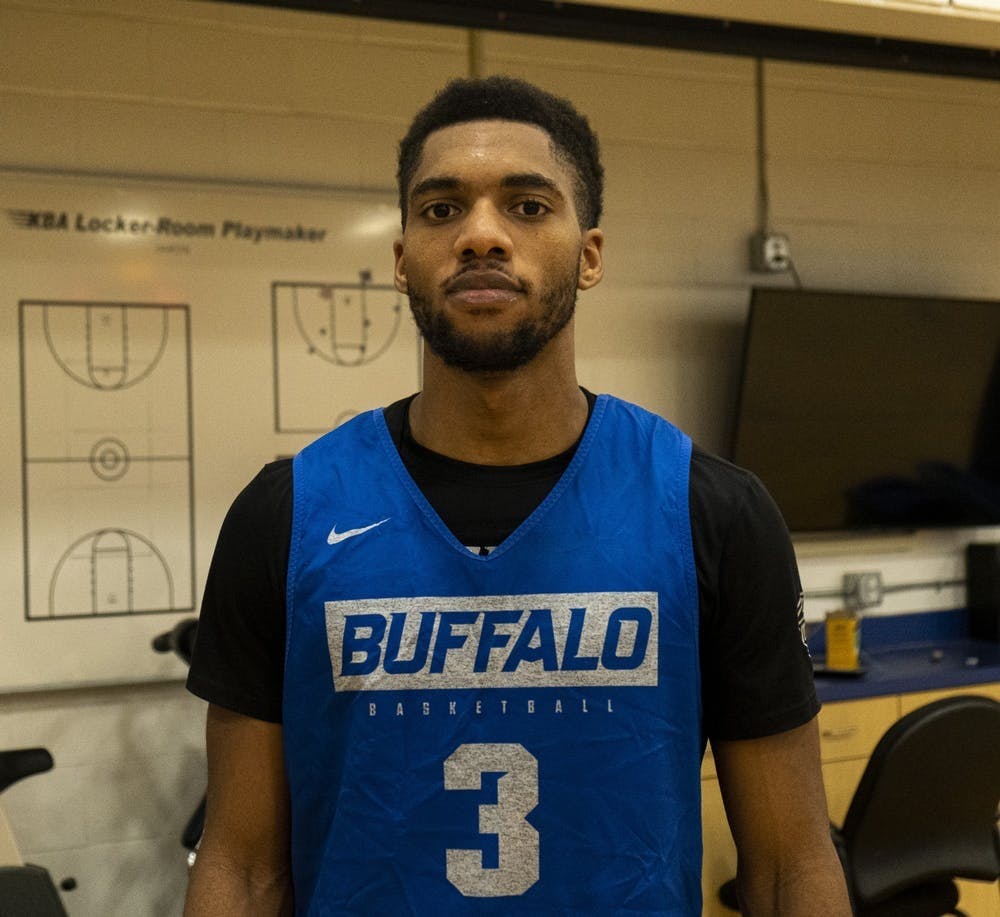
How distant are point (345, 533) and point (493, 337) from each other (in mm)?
245

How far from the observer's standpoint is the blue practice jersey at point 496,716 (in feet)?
3.63

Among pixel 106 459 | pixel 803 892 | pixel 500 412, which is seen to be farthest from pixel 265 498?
pixel 106 459

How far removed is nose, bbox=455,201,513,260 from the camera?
1.11m

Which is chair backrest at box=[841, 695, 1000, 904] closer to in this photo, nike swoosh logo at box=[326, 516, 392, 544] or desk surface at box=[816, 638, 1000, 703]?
desk surface at box=[816, 638, 1000, 703]

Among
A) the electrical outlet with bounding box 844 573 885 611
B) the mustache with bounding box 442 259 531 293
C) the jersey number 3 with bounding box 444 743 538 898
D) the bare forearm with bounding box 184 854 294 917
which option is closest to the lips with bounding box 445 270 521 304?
the mustache with bounding box 442 259 531 293

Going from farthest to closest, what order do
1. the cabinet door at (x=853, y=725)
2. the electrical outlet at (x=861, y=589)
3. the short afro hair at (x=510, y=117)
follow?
1. the electrical outlet at (x=861, y=589)
2. the cabinet door at (x=853, y=725)
3. the short afro hair at (x=510, y=117)

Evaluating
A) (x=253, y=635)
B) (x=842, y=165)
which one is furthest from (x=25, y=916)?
(x=842, y=165)

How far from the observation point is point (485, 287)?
1108 mm

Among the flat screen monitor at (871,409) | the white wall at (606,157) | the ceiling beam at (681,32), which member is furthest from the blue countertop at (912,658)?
the ceiling beam at (681,32)

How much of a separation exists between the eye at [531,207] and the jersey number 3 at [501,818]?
1.70 ft

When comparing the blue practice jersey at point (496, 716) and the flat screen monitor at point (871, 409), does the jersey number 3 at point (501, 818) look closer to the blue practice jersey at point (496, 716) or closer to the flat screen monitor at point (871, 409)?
the blue practice jersey at point (496, 716)

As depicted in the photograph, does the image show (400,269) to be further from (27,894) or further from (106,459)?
(106,459)

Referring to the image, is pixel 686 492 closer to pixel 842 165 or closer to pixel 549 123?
pixel 549 123

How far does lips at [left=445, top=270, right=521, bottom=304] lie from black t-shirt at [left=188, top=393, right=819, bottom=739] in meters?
0.18
